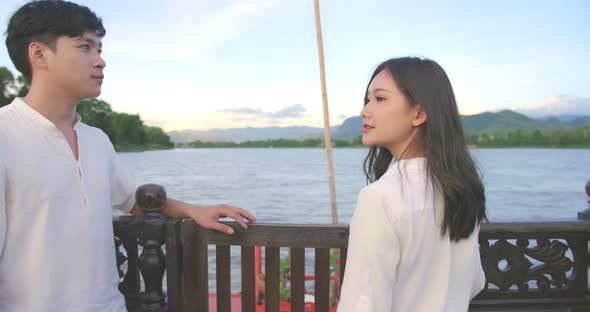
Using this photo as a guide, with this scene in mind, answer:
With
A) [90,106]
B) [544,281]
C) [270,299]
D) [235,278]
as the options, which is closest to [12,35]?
[270,299]

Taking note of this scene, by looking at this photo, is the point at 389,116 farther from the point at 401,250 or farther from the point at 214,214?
the point at 214,214

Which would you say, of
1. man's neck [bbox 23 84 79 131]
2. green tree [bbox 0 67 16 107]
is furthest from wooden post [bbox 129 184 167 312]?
green tree [bbox 0 67 16 107]

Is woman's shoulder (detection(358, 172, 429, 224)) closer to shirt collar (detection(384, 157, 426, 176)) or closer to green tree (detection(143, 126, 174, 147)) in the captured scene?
shirt collar (detection(384, 157, 426, 176))

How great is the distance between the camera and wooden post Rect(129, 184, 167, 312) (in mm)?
1785

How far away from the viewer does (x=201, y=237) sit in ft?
6.19

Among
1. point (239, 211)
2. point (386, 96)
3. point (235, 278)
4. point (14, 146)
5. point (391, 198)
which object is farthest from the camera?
point (235, 278)

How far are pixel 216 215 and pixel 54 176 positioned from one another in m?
0.61

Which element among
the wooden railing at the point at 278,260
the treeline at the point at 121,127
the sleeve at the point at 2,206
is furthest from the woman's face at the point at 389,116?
the treeline at the point at 121,127

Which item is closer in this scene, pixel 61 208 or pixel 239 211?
pixel 61 208

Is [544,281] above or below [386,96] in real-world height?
below

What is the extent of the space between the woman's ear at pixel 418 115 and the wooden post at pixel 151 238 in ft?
3.46

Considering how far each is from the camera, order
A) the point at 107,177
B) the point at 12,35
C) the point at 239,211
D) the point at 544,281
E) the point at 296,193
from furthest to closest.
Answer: the point at 296,193 → the point at 544,281 → the point at 239,211 → the point at 107,177 → the point at 12,35

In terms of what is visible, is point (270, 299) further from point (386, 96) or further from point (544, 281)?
point (544, 281)

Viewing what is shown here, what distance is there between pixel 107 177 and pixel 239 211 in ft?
1.66
